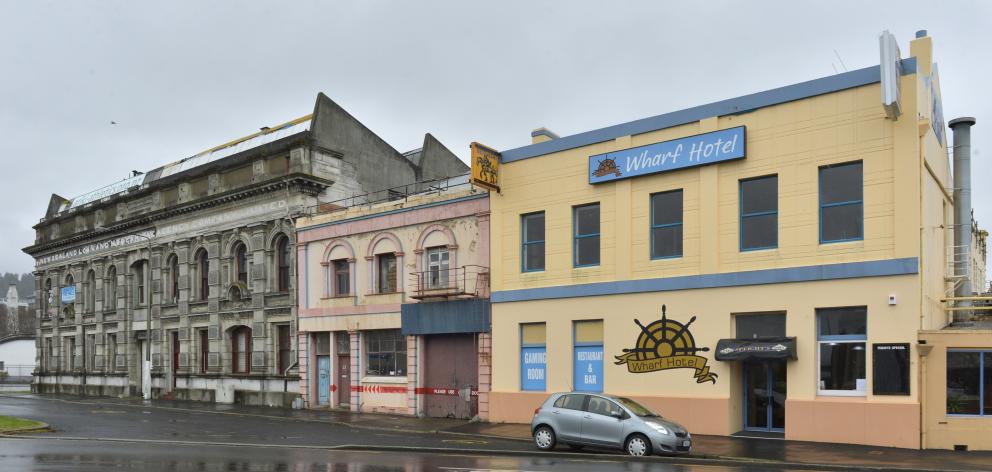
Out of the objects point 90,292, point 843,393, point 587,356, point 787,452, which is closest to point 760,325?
point 843,393

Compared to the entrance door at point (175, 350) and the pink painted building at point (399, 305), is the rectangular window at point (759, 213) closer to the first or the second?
the pink painted building at point (399, 305)

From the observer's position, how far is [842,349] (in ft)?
67.3

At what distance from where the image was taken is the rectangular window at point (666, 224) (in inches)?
933

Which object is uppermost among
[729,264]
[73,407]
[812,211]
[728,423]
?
[812,211]

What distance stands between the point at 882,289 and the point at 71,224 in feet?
162

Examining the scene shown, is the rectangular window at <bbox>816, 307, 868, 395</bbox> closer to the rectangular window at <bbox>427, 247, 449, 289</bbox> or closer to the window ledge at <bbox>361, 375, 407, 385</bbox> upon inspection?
the rectangular window at <bbox>427, 247, 449, 289</bbox>

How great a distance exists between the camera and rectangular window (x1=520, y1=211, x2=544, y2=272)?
26.9 metres

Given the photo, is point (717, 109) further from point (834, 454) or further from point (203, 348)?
point (203, 348)

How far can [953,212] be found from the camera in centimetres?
2447

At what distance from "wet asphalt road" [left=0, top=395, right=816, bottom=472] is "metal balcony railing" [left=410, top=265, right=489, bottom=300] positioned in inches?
207

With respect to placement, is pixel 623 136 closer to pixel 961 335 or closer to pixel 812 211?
pixel 812 211

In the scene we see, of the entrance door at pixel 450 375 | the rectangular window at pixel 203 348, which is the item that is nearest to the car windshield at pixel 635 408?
the entrance door at pixel 450 375

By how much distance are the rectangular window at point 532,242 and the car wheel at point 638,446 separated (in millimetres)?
9282

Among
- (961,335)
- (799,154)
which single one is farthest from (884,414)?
(799,154)
